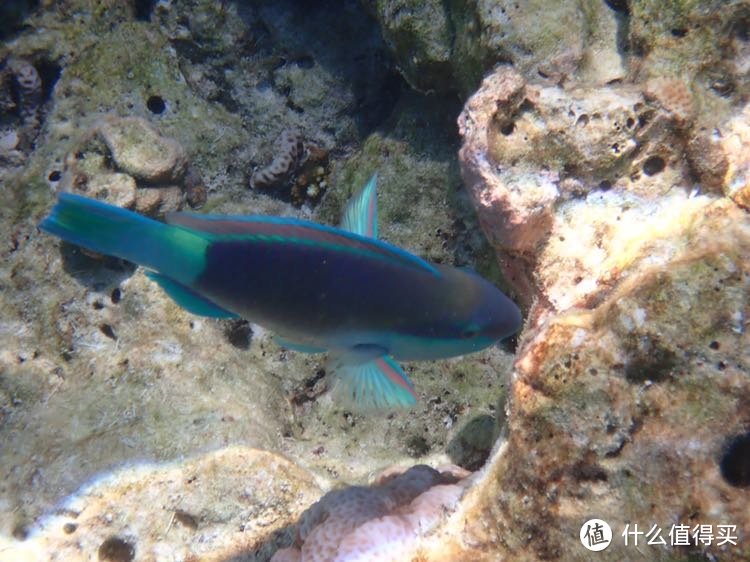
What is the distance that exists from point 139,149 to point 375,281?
252 centimetres

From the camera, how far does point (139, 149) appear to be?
3879mm

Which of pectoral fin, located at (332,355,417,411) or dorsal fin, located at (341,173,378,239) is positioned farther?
dorsal fin, located at (341,173,378,239)

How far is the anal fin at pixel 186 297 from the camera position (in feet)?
6.84

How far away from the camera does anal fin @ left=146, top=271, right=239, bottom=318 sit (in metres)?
2.09

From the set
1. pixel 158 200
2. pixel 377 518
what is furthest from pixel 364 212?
pixel 158 200

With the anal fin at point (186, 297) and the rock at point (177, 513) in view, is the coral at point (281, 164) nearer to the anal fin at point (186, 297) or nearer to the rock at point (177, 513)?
the rock at point (177, 513)

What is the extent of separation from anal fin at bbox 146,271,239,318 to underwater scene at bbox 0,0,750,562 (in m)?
0.01

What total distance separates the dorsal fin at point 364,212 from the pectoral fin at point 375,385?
566 mm

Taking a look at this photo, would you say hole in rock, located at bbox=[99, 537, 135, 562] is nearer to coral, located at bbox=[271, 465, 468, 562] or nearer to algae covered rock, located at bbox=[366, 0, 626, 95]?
coral, located at bbox=[271, 465, 468, 562]

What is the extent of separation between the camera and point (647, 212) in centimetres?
291

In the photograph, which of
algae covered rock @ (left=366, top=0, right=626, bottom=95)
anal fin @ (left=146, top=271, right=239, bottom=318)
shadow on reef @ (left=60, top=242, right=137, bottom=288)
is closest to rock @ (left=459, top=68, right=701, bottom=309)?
algae covered rock @ (left=366, top=0, right=626, bottom=95)

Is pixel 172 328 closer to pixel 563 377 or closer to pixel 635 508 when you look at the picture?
pixel 563 377

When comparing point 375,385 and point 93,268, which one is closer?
point 375,385

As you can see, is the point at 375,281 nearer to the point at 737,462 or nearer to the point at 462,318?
the point at 462,318
